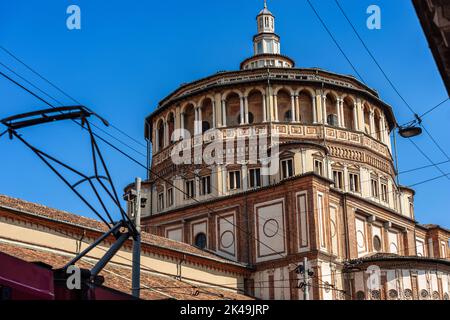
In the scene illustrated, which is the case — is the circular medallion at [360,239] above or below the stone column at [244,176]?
below

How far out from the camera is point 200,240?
44.7 meters

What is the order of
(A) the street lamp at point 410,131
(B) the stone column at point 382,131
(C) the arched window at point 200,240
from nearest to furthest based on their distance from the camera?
1. (A) the street lamp at point 410,131
2. (C) the arched window at point 200,240
3. (B) the stone column at point 382,131

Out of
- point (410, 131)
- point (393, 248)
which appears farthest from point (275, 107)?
point (410, 131)

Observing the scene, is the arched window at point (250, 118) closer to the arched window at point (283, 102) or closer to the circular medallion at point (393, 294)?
the arched window at point (283, 102)

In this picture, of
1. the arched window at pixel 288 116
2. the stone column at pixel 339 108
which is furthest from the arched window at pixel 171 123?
the stone column at pixel 339 108

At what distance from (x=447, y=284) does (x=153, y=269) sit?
1624cm

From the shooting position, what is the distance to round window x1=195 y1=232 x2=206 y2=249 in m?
44.4

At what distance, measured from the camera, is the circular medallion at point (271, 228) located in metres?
41.6

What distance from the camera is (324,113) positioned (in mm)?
47000

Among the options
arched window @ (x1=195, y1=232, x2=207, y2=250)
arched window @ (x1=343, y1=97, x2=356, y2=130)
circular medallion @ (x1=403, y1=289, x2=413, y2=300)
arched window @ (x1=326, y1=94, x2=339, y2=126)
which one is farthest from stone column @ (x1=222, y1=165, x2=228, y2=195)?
circular medallion @ (x1=403, y1=289, x2=413, y2=300)

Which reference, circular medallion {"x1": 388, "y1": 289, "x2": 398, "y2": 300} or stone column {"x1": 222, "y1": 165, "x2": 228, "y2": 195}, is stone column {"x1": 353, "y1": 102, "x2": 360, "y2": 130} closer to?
stone column {"x1": 222, "y1": 165, "x2": 228, "y2": 195}

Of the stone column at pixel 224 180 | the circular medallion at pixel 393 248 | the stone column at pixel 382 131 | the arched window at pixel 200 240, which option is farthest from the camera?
the stone column at pixel 382 131
